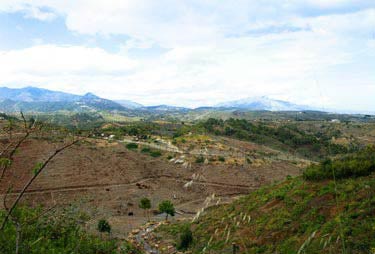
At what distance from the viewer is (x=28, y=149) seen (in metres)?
45.9

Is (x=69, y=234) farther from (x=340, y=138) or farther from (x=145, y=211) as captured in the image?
(x=340, y=138)

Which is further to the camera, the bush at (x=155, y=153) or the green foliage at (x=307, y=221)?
the bush at (x=155, y=153)

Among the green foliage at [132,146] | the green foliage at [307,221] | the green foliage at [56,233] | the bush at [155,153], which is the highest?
the green foliage at [56,233]

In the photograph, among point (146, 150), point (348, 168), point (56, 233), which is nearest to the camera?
point (56, 233)

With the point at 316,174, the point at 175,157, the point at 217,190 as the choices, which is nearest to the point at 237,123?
the point at 175,157

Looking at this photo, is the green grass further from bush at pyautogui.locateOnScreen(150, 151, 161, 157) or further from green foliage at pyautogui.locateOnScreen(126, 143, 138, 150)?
green foliage at pyautogui.locateOnScreen(126, 143, 138, 150)

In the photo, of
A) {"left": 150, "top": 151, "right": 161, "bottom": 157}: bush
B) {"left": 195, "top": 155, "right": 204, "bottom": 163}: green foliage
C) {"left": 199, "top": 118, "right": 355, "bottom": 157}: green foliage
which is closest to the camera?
{"left": 195, "top": 155, "right": 204, "bottom": 163}: green foliage

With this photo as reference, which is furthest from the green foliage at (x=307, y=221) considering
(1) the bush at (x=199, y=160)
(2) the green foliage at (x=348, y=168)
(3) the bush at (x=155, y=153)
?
(3) the bush at (x=155, y=153)

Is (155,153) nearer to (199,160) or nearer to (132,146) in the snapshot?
(132,146)

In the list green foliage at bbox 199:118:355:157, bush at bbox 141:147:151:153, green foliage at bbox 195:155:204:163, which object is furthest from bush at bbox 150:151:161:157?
green foliage at bbox 199:118:355:157

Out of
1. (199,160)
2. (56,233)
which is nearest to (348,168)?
(56,233)

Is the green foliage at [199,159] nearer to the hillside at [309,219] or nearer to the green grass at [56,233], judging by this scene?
the hillside at [309,219]

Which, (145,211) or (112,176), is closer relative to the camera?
(145,211)

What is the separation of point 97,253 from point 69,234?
102cm
